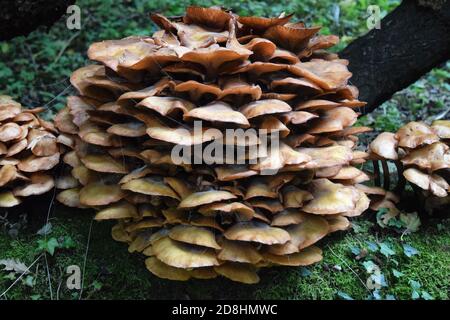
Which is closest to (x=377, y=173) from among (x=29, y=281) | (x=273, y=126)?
(x=273, y=126)

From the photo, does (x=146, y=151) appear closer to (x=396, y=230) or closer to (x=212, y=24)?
(x=212, y=24)

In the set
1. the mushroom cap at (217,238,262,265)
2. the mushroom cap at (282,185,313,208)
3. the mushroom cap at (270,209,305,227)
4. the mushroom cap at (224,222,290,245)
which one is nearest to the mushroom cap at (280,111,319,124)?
the mushroom cap at (282,185,313,208)

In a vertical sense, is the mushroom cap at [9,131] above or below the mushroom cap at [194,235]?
above

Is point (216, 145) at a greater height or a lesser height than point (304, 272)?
greater

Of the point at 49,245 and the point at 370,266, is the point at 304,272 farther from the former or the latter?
the point at 49,245

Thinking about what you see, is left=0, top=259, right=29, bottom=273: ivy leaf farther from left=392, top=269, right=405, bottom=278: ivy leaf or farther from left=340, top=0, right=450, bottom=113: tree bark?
left=340, top=0, right=450, bottom=113: tree bark

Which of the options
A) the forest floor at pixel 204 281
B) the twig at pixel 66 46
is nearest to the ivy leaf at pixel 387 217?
the forest floor at pixel 204 281

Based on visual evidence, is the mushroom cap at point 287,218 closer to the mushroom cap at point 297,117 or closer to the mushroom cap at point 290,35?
the mushroom cap at point 297,117
